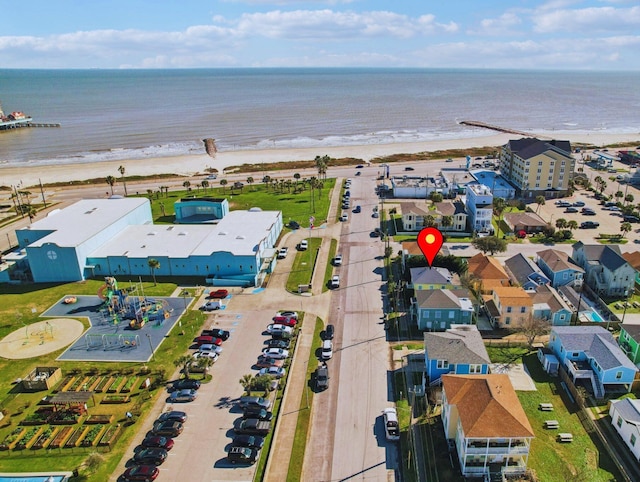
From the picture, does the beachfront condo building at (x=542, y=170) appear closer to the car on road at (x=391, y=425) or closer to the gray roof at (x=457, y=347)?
the gray roof at (x=457, y=347)

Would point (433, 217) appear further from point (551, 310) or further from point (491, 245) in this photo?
point (551, 310)

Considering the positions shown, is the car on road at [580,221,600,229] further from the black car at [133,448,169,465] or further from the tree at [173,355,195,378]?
the black car at [133,448,169,465]

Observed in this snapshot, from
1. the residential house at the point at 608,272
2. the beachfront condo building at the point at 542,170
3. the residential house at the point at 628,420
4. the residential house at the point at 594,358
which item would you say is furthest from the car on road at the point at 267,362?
the beachfront condo building at the point at 542,170

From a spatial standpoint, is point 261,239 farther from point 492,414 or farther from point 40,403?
point 492,414

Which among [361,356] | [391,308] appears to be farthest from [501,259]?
[361,356]

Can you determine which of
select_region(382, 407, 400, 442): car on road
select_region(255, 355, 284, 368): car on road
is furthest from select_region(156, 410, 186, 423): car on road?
select_region(382, 407, 400, 442): car on road

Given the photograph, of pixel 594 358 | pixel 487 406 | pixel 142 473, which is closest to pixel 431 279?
pixel 594 358
